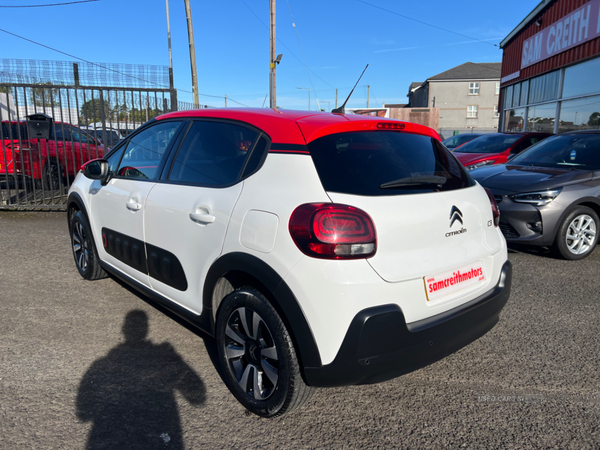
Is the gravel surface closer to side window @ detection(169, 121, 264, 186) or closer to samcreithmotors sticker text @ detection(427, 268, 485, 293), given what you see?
samcreithmotors sticker text @ detection(427, 268, 485, 293)

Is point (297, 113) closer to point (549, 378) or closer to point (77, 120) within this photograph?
point (549, 378)

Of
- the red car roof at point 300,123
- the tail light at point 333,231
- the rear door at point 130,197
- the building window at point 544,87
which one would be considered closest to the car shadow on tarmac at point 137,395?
the rear door at point 130,197

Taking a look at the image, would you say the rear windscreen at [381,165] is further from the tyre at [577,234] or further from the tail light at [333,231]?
the tyre at [577,234]

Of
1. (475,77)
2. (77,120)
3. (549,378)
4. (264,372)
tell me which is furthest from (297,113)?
(475,77)

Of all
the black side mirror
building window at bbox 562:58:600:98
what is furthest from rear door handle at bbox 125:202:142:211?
building window at bbox 562:58:600:98

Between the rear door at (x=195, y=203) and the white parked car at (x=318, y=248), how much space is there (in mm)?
10

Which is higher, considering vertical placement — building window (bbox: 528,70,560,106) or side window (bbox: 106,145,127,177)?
building window (bbox: 528,70,560,106)

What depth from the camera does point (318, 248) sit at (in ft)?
6.72

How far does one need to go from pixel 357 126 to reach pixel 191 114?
1278mm

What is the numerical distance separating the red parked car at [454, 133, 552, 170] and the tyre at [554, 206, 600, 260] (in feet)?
13.9

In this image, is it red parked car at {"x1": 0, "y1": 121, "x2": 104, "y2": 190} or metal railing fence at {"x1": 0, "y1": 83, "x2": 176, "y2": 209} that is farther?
red parked car at {"x1": 0, "y1": 121, "x2": 104, "y2": 190}

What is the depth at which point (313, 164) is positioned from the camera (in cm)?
225

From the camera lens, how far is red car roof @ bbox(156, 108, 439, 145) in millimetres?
2371

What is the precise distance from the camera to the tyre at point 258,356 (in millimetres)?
2197
